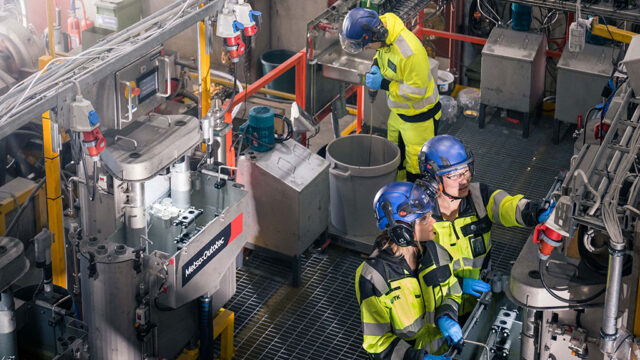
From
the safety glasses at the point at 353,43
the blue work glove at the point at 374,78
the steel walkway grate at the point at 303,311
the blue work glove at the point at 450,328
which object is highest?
the safety glasses at the point at 353,43

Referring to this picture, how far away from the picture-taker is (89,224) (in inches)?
242

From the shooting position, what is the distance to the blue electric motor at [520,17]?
9656mm

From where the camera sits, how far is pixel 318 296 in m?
7.63

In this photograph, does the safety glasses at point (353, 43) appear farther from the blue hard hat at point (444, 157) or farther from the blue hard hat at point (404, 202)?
the blue hard hat at point (404, 202)

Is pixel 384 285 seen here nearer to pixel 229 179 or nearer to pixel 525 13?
pixel 229 179

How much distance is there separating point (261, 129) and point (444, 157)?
2006 mm

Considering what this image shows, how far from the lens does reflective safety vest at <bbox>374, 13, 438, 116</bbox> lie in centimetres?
786

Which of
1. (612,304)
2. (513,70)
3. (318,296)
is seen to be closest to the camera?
(612,304)

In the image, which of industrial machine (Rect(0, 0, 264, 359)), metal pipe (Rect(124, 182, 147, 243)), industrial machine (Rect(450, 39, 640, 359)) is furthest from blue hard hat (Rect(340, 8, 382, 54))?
industrial machine (Rect(450, 39, 640, 359))

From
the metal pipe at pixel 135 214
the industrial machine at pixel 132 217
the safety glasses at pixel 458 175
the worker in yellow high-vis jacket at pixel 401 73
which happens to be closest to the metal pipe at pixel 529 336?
the safety glasses at pixel 458 175

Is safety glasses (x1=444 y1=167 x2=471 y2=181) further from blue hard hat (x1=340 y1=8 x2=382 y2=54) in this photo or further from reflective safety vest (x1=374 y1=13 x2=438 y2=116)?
blue hard hat (x1=340 y1=8 x2=382 y2=54)

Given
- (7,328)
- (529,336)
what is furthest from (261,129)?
(529,336)

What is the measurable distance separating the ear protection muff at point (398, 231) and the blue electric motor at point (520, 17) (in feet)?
16.0

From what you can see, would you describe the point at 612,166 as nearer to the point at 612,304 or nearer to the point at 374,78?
the point at 612,304
